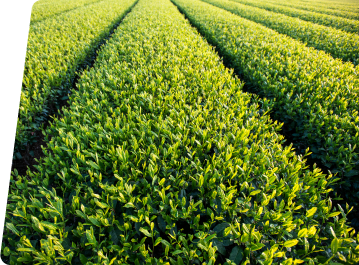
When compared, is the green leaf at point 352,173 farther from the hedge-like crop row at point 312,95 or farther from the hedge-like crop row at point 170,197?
the hedge-like crop row at point 170,197

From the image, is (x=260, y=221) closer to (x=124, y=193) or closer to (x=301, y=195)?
(x=301, y=195)

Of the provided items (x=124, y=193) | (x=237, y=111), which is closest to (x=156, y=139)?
(x=124, y=193)

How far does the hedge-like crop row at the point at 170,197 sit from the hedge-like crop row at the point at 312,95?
1051mm

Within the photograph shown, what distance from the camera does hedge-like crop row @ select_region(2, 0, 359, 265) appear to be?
1382 mm

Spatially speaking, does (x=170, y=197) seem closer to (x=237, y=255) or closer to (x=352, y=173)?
(x=237, y=255)

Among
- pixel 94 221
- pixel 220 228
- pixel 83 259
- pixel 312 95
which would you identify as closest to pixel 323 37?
pixel 312 95

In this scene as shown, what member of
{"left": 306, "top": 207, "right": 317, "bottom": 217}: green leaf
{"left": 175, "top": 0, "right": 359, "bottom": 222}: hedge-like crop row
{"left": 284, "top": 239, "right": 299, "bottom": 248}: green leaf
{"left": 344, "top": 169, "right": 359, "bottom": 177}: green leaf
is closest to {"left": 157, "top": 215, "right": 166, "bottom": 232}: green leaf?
{"left": 284, "top": 239, "right": 299, "bottom": 248}: green leaf

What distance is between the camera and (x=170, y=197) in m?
1.76

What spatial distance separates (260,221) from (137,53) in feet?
15.0

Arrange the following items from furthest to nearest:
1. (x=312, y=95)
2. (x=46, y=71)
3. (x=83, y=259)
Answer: (x=46, y=71)
(x=312, y=95)
(x=83, y=259)

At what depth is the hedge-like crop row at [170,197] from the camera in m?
1.38

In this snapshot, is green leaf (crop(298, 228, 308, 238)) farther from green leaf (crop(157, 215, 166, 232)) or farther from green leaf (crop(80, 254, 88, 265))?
green leaf (crop(80, 254, 88, 265))

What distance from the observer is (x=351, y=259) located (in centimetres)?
131

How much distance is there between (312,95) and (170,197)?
3672mm
